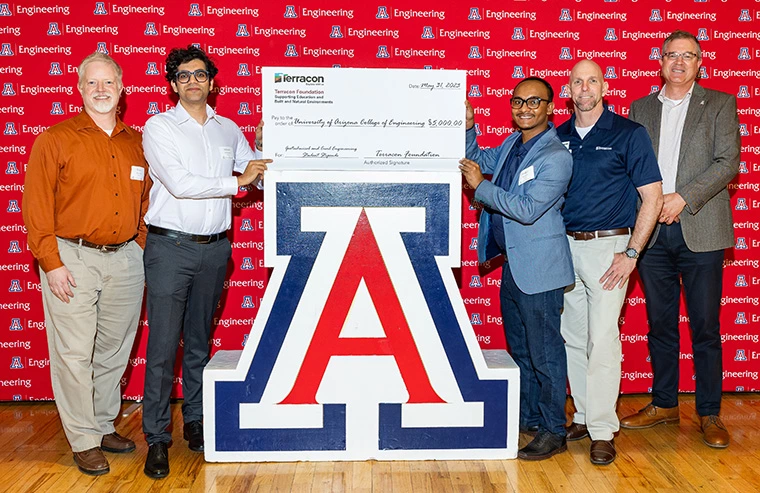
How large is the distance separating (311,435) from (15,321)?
6.70 ft

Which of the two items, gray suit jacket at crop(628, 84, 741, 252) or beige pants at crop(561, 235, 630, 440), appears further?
gray suit jacket at crop(628, 84, 741, 252)

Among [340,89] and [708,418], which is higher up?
[340,89]

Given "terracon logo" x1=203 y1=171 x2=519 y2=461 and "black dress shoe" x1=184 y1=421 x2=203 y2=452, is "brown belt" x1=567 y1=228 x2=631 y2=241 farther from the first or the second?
"black dress shoe" x1=184 y1=421 x2=203 y2=452

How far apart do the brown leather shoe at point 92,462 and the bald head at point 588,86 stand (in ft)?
8.66

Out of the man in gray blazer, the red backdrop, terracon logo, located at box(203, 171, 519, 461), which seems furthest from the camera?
the red backdrop

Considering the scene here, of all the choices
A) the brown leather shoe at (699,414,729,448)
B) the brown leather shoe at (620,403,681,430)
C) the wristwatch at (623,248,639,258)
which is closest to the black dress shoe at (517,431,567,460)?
the brown leather shoe at (620,403,681,430)

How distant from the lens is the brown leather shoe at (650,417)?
12.6 ft

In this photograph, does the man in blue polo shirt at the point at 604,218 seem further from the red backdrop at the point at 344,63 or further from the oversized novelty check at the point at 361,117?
the red backdrop at the point at 344,63

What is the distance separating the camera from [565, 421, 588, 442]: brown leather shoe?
12.0 ft

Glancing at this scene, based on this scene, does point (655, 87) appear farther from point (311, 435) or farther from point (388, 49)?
point (311, 435)

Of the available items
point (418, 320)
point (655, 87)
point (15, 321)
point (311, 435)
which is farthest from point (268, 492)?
point (655, 87)

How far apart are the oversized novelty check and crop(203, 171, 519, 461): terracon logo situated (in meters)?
0.09

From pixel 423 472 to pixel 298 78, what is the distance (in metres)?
1.78

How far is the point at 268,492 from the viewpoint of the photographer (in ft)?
9.96
